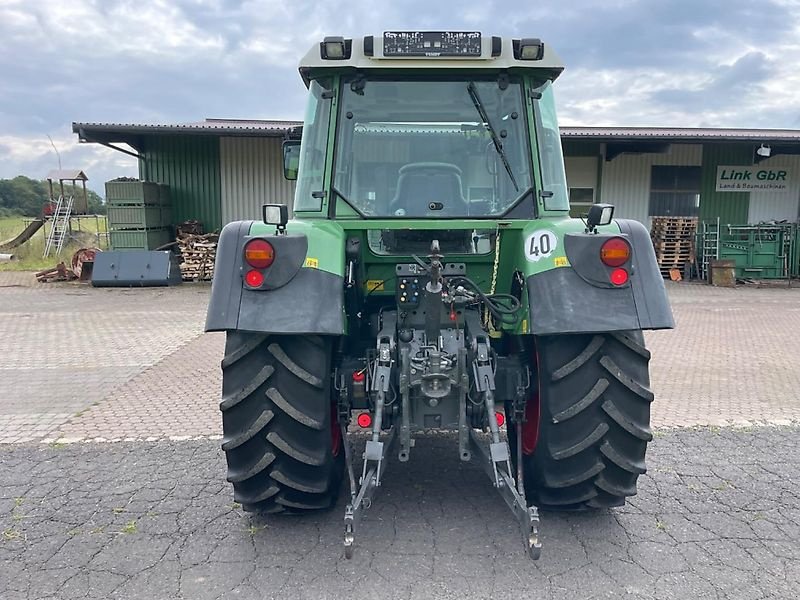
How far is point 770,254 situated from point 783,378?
37.0 ft

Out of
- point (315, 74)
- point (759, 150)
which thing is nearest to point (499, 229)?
point (315, 74)

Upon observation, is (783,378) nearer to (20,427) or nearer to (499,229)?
(499,229)

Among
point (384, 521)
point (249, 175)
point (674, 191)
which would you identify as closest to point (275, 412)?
point (384, 521)

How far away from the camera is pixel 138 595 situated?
9.20 feet

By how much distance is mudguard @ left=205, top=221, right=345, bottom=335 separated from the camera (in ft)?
9.73

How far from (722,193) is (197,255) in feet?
47.7

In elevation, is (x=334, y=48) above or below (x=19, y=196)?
below

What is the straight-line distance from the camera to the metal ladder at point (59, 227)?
19.4 meters

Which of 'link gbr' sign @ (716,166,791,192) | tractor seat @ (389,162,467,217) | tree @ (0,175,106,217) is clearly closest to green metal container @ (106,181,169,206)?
tractor seat @ (389,162,467,217)

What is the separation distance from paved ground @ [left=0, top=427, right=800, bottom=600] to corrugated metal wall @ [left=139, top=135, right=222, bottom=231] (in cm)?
1372

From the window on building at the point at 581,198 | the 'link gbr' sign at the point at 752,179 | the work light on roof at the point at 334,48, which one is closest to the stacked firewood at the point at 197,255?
the window on building at the point at 581,198

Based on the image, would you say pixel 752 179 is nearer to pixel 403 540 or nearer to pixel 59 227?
pixel 403 540

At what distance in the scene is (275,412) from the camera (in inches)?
122

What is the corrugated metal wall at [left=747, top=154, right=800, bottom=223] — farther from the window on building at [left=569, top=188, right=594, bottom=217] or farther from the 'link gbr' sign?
the window on building at [left=569, top=188, right=594, bottom=217]
